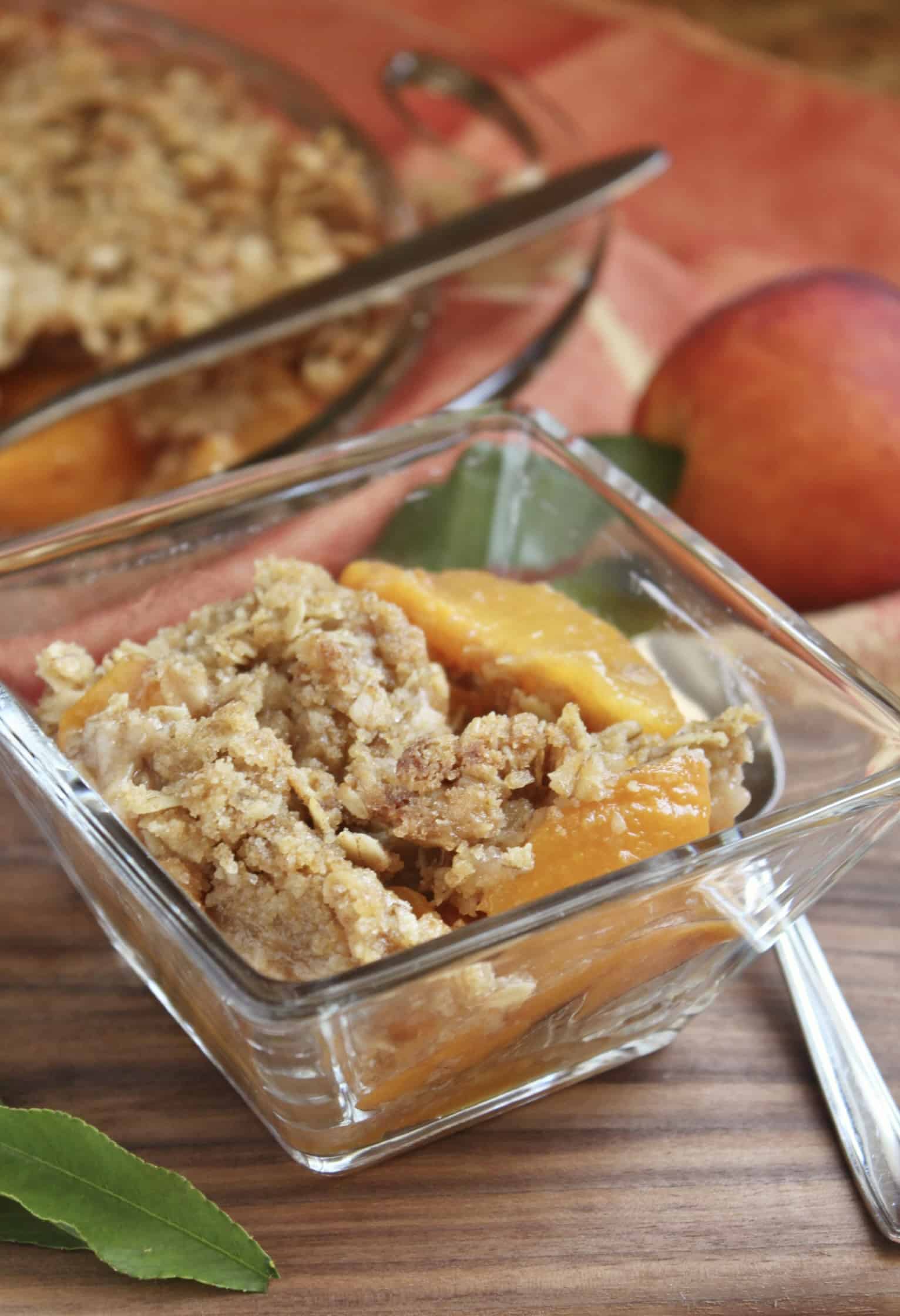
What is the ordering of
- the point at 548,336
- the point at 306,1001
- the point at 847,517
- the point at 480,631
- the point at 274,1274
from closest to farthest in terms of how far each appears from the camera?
the point at 306,1001 < the point at 274,1274 < the point at 480,631 < the point at 847,517 < the point at 548,336

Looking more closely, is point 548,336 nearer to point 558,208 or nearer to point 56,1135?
point 558,208

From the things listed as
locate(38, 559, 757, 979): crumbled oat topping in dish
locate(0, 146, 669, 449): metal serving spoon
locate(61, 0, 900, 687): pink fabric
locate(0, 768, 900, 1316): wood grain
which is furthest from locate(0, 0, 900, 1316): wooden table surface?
locate(61, 0, 900, 687): pink fabric

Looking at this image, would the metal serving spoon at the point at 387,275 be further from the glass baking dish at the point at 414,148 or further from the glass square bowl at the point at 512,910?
the glass square bowl at the point at 512,910

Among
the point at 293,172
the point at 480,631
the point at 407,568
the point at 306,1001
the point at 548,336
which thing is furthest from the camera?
the point at 293,172

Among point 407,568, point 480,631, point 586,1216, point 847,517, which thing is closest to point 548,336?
point 847,517

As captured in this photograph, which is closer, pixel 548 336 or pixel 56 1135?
pixel 56 1135

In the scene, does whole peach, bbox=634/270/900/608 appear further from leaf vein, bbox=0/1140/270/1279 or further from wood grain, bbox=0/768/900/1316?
leaf vein, bbox=0/1140/270/1279

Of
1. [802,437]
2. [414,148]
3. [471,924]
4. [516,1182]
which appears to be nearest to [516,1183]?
[516,1182]
